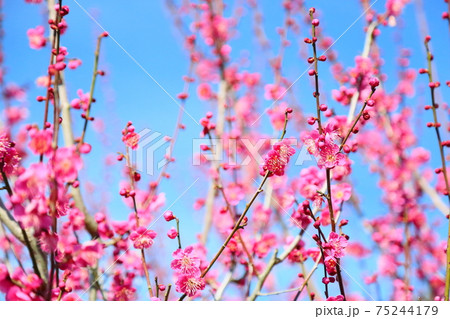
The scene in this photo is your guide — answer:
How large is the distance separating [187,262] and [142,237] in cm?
18

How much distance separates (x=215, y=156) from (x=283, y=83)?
46.9 inches

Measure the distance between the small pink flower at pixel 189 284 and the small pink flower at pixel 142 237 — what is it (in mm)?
165

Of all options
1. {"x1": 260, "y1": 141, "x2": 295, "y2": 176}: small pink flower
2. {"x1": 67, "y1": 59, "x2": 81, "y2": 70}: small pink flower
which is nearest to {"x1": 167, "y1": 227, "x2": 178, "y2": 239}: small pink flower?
{"x1": 260, "y1": 141, "x2": 295, "y2": 176}: small pink flower

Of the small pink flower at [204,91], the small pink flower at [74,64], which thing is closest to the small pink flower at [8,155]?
the small pink flower at [74,64]

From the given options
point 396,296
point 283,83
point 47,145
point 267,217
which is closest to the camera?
point 47,145

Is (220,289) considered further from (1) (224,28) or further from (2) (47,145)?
(1) (224,28)

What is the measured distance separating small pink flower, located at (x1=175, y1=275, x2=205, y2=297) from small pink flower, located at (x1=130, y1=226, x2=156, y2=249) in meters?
0.17

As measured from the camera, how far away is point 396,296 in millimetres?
2420

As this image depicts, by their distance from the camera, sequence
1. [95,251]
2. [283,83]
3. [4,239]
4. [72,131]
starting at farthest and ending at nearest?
[283,83] → [72,131] → [4,239] → [95,251]

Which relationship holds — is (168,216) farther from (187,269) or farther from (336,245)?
(336,245)

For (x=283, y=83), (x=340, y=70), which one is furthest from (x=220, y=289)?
(x=340, y=70)

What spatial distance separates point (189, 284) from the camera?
141 centimetres

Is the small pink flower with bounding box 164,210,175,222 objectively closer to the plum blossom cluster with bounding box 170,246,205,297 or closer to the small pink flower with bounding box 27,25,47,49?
the plum blossom cluster with bounding box 170,246,205,297

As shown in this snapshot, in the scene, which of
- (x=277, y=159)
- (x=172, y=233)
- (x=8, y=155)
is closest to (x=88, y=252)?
(x=172, y=233)
